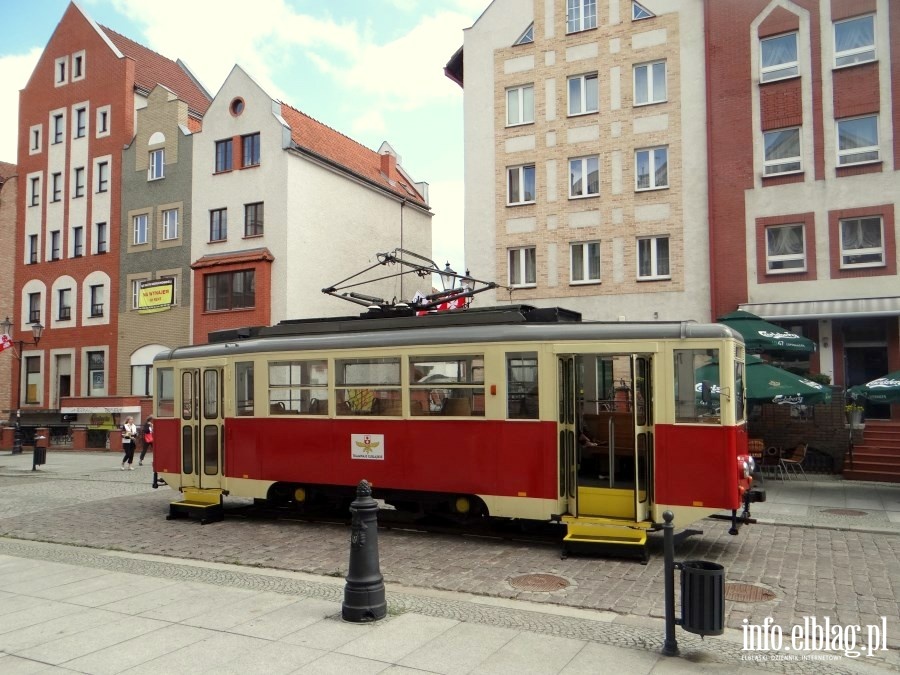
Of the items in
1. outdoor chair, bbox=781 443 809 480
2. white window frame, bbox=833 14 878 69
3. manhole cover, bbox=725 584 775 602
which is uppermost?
white window frame, bbox=833 14 878 69

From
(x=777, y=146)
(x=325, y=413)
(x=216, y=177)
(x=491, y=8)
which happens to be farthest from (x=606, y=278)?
(x=216, y=177)

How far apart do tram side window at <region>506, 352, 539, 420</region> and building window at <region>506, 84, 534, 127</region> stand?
1760 cm

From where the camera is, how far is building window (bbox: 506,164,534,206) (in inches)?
1026

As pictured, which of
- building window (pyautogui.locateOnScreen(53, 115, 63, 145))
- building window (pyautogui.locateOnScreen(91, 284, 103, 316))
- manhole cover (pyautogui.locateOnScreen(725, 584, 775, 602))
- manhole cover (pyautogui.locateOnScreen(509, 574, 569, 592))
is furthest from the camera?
building window (pyautogui.locateOnScreen(53, 115, 63, 145))

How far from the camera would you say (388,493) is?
1153 cm

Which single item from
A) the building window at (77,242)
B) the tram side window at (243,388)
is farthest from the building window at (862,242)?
the building window at (77,242)

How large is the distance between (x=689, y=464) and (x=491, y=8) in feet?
72.3

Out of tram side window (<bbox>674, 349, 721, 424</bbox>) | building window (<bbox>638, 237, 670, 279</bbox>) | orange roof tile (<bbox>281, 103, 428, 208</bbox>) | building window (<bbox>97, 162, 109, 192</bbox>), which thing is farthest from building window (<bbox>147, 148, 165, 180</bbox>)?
tram side window (<bbox>674, 349, 721, 424</bbox>)

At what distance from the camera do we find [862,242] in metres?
21.2

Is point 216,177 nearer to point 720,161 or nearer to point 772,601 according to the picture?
point 720,161

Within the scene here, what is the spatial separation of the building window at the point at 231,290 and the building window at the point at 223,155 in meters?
4.59

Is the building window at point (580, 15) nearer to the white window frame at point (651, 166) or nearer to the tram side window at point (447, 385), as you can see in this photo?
the white window frame at point (651, 166)

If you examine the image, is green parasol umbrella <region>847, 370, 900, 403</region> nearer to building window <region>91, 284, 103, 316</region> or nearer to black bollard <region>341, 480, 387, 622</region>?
black bollard <region>341, 480, 387, 622</region>

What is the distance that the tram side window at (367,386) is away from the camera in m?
11.3
